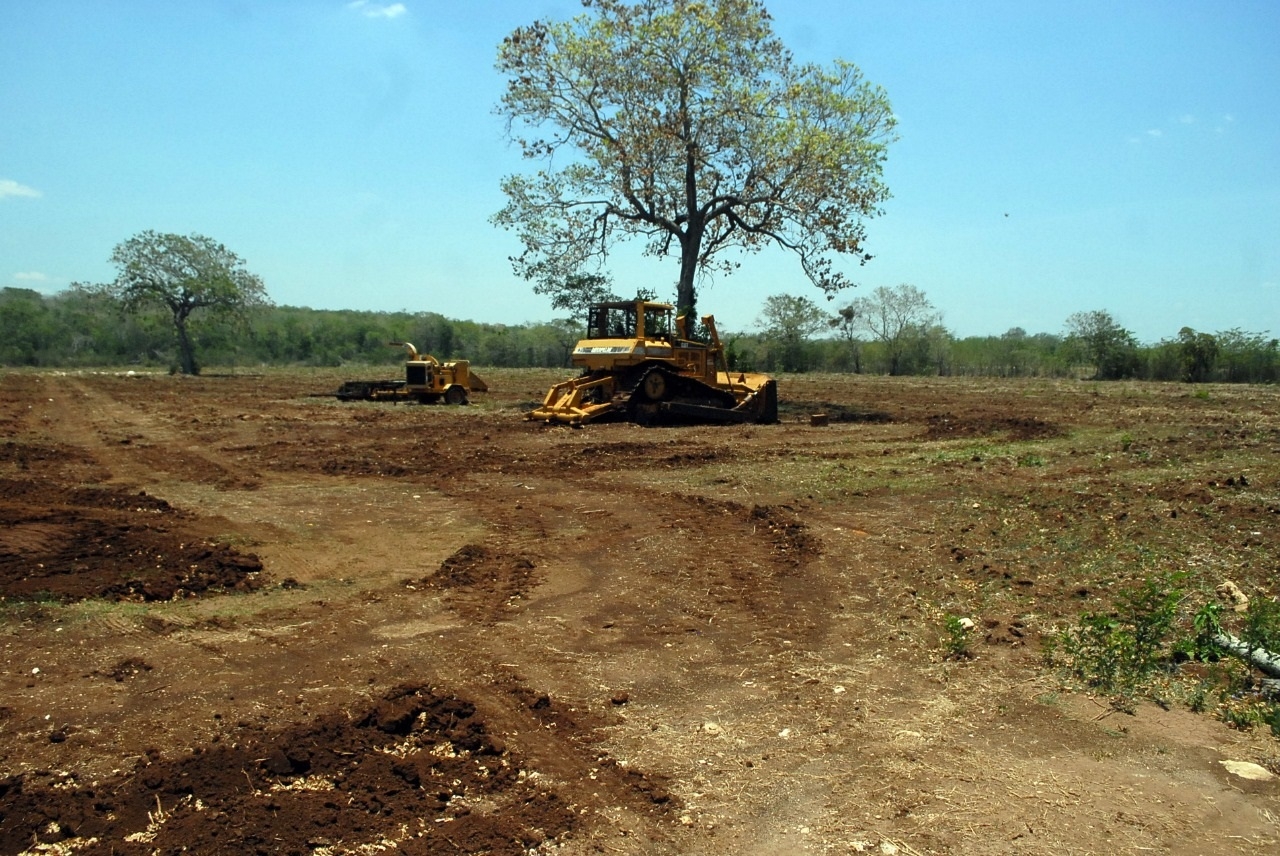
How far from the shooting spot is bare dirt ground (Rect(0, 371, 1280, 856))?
4.00 meters

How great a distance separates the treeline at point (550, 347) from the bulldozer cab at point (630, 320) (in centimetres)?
2447

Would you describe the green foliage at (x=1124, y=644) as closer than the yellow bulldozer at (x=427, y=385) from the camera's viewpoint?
Yes

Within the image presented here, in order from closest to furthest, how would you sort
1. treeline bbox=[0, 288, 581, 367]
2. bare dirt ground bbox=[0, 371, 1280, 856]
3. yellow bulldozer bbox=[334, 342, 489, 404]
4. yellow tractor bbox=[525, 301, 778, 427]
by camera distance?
bare dirt ground bbox=[0, 371, 1280, 856] < yellow tractor bbox=[525, 301, 778, 427] < yellow bulldozer bbox=[334, 342, 489, 404] < treeline bbox=[0, 288, 581, 367]

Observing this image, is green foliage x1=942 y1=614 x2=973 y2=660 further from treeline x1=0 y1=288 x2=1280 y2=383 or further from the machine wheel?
treeline x1=0 y1=288 x2=1280 y2=383

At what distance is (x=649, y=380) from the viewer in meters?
19.7

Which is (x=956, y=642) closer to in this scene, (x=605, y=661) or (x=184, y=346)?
(x=605, y=661)

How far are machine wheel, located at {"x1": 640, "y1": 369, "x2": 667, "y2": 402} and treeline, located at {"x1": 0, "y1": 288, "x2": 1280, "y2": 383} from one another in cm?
2510

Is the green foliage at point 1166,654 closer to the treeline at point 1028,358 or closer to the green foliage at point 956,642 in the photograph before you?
the green foliage at point 956,642

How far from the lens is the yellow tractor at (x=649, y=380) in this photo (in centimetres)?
1959

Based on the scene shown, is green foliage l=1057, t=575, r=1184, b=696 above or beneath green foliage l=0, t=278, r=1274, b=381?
beneath

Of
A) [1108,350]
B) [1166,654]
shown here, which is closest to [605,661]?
[1166,654]

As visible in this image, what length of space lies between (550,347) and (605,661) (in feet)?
176

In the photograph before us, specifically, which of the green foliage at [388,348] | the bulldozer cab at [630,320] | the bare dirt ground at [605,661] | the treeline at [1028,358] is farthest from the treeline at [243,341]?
the bare dirt ground at [605,661]

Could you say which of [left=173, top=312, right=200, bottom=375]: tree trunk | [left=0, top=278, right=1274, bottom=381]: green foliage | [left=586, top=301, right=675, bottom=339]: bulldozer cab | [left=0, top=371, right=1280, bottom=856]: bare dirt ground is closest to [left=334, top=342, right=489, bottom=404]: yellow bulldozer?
[left=586, top=301, right=675, bottom=339]: bulldozer cab
